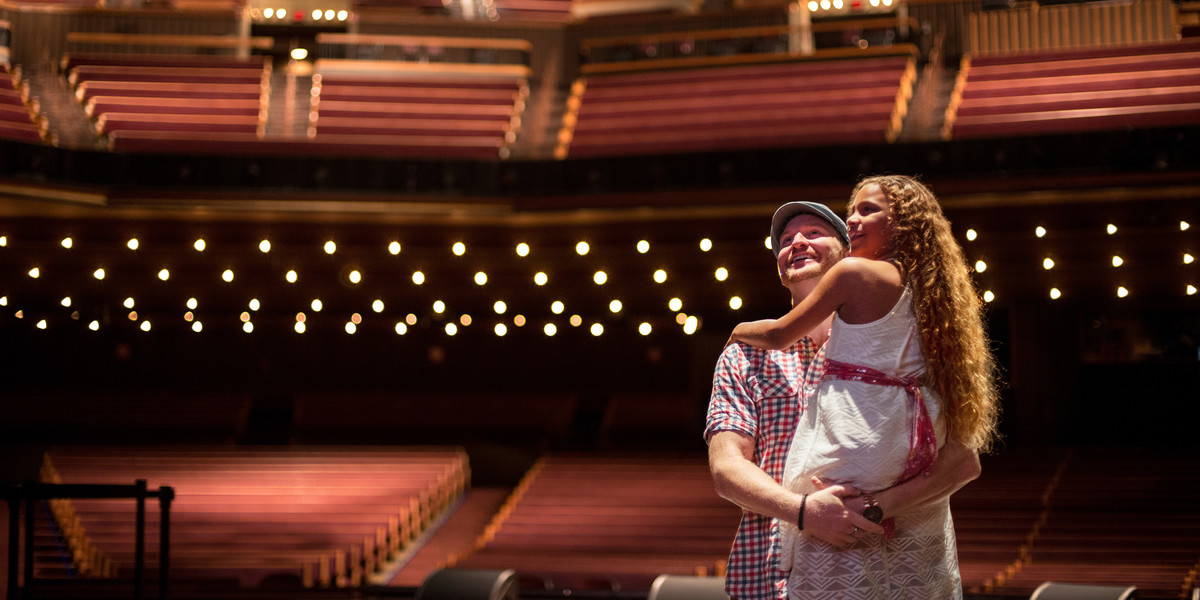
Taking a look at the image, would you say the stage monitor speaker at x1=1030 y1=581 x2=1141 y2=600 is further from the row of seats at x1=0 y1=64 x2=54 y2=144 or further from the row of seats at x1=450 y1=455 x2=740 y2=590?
the row of seats at x1=0 y1=64 x2=54 y2=144

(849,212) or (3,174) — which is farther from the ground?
(3,174)

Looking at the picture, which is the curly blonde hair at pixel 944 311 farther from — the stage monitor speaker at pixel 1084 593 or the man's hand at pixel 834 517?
the stage monitor speaker at pixel 1084 593

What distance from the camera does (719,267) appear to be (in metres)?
9.58

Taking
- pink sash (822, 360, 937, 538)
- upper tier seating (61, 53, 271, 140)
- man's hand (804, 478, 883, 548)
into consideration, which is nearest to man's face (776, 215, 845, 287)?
pink sash (822, 360, 937, 538)

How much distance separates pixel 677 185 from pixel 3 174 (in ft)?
15.8

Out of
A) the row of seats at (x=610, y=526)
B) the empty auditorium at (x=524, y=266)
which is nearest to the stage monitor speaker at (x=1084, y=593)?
the empty auditorium at (x=524, y=266)

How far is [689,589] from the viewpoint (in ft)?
15.8

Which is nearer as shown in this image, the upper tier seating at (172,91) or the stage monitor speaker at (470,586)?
the stage monitor speaker at (470,586)

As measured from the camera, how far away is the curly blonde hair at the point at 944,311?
155 centimetres

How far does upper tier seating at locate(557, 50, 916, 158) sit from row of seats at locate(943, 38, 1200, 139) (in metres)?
0.62

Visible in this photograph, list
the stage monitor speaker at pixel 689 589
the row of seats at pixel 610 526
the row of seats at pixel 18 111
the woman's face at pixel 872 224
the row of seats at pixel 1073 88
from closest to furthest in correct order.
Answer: the woman's face at pixel 872 224
the stage monitor speaker at pixel 689 589
the row of seats at pixel 610 526
the row of seats at pixel 1073 88
the row of seats at pixel 18 111

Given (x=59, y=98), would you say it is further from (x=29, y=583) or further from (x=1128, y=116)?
(x=1128, y=116)

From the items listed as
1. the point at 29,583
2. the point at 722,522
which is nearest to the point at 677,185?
the point at 722,522

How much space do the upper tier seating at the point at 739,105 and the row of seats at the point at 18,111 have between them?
14.3ft
